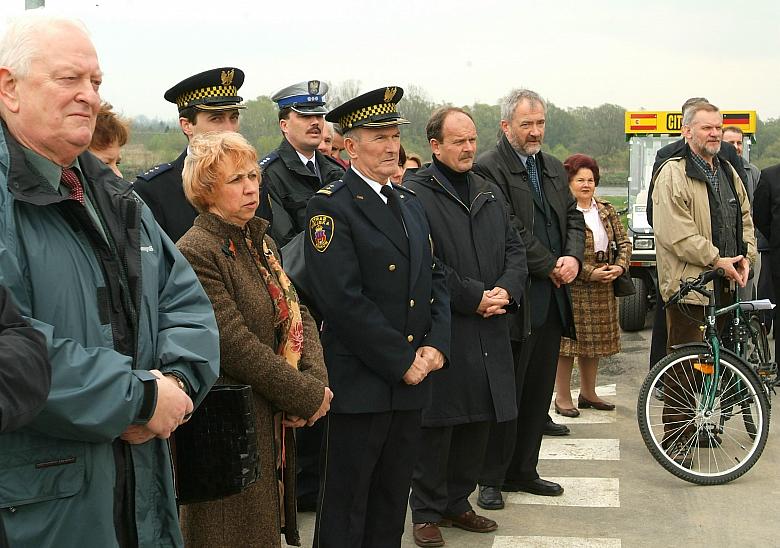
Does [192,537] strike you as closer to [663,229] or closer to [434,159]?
[434,159]

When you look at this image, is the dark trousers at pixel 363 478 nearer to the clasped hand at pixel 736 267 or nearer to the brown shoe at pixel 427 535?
the brown shoe at pixel 427 535

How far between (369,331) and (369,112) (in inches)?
37.7

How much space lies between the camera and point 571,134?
14.6 meters

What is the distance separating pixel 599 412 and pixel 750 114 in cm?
752

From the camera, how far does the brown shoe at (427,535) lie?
5066 millimetres

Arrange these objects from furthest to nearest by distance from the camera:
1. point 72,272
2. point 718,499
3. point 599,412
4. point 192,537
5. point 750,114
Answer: point 750,114 → point 599,412 → point 718,499 → point 192,537 → point 72,272

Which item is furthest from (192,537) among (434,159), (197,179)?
(434,159)

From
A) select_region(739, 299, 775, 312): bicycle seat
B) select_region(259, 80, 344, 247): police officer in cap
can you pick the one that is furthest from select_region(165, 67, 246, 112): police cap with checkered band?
select_region(739, 299, 775, 312): bicycle seat

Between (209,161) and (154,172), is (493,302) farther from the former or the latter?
(209,161)

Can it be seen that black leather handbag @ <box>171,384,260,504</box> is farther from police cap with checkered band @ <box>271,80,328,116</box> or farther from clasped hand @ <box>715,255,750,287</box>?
clasped hand @ <box>715,255,750,287</box>

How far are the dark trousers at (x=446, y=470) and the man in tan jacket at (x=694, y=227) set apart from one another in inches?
61.1

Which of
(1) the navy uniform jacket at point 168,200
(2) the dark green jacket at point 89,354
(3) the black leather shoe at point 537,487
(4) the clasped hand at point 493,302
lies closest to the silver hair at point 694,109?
(4) the clasped hand at point 493,302

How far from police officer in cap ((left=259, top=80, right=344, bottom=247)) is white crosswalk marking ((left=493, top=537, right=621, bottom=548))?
1.94 metres

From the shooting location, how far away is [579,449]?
6848 millimetres
